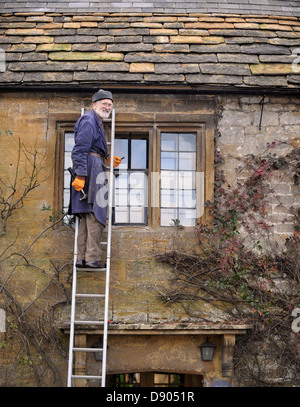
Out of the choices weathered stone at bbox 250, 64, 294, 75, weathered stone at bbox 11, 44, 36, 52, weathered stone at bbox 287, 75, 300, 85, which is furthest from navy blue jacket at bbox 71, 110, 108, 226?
weathered stone at bbox 287, 75, 300, 85

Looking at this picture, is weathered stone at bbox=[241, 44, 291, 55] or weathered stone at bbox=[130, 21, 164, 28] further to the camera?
weathered stone at bbox=[130, 21, 164, 28]

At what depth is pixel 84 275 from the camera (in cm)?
698

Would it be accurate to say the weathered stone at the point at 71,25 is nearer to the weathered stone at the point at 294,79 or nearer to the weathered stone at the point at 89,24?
the weathered stone at the point at 89,24

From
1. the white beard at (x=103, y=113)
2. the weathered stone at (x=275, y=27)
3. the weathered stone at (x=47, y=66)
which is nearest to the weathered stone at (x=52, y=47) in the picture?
the weathered stone at (x=47, y=66)

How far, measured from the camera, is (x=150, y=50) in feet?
24.5

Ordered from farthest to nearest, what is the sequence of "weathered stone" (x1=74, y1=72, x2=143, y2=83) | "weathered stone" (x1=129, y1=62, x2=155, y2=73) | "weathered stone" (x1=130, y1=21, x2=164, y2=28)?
"weathered stone" (x1=130, y1=21, x2=164, y2=28), "weathered stone" (x1=129, y1=62, x2=155, y2=73), "weathered stone" (x1=74, y1=72, x2=143, y2=83)

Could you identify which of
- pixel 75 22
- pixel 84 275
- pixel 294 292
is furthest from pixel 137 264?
pixel 75 22

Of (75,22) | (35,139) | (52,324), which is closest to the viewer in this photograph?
(52,324)

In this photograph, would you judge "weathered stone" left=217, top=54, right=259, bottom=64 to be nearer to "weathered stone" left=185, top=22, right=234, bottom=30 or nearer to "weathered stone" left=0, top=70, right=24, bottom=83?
"weathered stone" left=185, top=22, right=234, bottom=30

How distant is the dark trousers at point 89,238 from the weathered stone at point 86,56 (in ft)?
6.88

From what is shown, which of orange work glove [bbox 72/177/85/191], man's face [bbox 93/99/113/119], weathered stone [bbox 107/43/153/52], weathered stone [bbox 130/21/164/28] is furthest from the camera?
weathered stone [bbox 130/21/164/28]

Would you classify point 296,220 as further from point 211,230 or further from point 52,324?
point 52,324

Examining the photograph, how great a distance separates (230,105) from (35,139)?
7.99 ft

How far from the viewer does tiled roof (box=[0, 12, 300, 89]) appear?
23.6 ft
